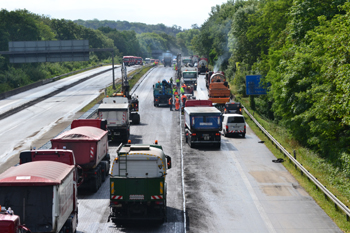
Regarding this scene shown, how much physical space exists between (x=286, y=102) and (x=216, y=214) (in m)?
19.2

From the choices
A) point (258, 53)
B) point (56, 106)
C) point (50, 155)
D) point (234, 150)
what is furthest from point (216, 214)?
point (258, 53)

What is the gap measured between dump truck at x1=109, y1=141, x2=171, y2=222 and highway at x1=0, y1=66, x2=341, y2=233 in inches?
22.7

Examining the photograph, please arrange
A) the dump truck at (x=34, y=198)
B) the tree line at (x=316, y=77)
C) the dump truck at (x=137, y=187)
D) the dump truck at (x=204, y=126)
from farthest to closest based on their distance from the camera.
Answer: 1. the dump truck at (x=204, y=126)
2. the tree line at (x=316, y=77)
3. the dump truck at (x=137, y=187)
4. the dump truck at (x=34, y=198)

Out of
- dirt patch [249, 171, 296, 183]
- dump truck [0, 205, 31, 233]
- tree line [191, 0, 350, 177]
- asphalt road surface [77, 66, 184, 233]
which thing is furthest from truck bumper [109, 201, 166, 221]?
tree line [191, 0, 350, 177]

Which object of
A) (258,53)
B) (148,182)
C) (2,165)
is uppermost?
(258,53)

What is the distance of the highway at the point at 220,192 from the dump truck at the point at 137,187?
0.58 metres

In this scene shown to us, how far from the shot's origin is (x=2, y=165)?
29.2 meters

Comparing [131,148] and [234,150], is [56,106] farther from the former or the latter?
[131,148]

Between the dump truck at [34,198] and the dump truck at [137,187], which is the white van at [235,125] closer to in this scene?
the dump truck at [137,187]

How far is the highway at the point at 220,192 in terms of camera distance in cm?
1777

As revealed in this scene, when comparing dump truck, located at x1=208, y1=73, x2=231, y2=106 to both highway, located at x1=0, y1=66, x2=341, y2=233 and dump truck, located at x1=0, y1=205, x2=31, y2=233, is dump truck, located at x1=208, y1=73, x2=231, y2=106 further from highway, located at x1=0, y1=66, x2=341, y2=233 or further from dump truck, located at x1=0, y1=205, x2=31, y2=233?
dump truck, located at x1=0, y1=205, x2=31, y2=233

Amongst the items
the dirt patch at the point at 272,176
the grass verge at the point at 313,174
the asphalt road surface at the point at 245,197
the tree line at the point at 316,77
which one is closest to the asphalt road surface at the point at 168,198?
the asphalt road surface at the point at 245,197

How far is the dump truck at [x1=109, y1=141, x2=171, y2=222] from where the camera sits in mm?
16984

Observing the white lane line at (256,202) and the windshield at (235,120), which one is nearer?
the white lane line at (256,202)
